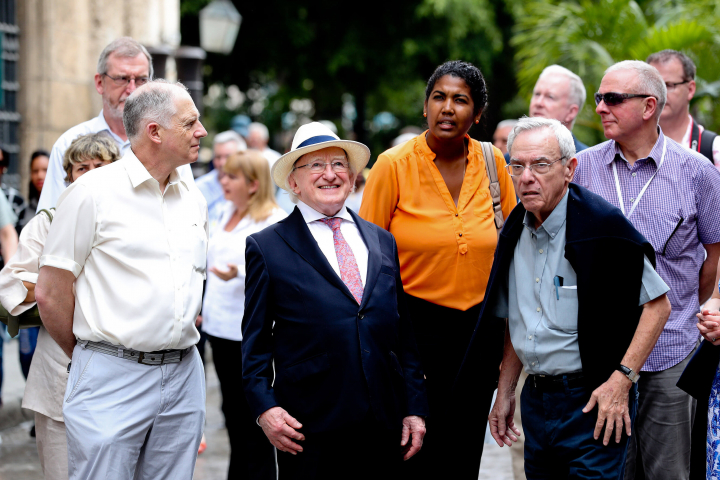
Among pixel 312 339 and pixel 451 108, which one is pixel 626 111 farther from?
pixel 312 339

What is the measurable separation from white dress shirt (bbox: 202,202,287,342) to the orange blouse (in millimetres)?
1461

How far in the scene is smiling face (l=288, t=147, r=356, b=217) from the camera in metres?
3.56

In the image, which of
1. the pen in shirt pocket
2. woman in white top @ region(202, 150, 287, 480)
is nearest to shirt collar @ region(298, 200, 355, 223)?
the pen in shirt pocket

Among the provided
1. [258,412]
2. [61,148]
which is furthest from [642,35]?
[258,412]

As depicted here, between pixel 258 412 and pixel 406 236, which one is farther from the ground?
pixel 406 236

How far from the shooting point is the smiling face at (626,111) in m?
4.11

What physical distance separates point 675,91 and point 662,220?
66.6 inches

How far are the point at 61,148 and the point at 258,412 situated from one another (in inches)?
85.5

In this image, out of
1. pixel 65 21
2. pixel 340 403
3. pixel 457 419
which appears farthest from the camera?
pixel 65 21

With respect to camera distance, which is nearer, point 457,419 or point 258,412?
point 258,412

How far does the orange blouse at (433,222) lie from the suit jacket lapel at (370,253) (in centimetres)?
52

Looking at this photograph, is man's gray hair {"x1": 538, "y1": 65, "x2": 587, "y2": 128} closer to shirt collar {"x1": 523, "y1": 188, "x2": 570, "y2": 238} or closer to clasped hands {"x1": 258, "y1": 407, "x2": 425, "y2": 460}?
shirt collar {"x1": 523, "y1": 188, "x2": 570, "y2": 238}

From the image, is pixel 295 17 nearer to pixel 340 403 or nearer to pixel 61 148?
pixel 61 148

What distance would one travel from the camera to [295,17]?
19.6 m
